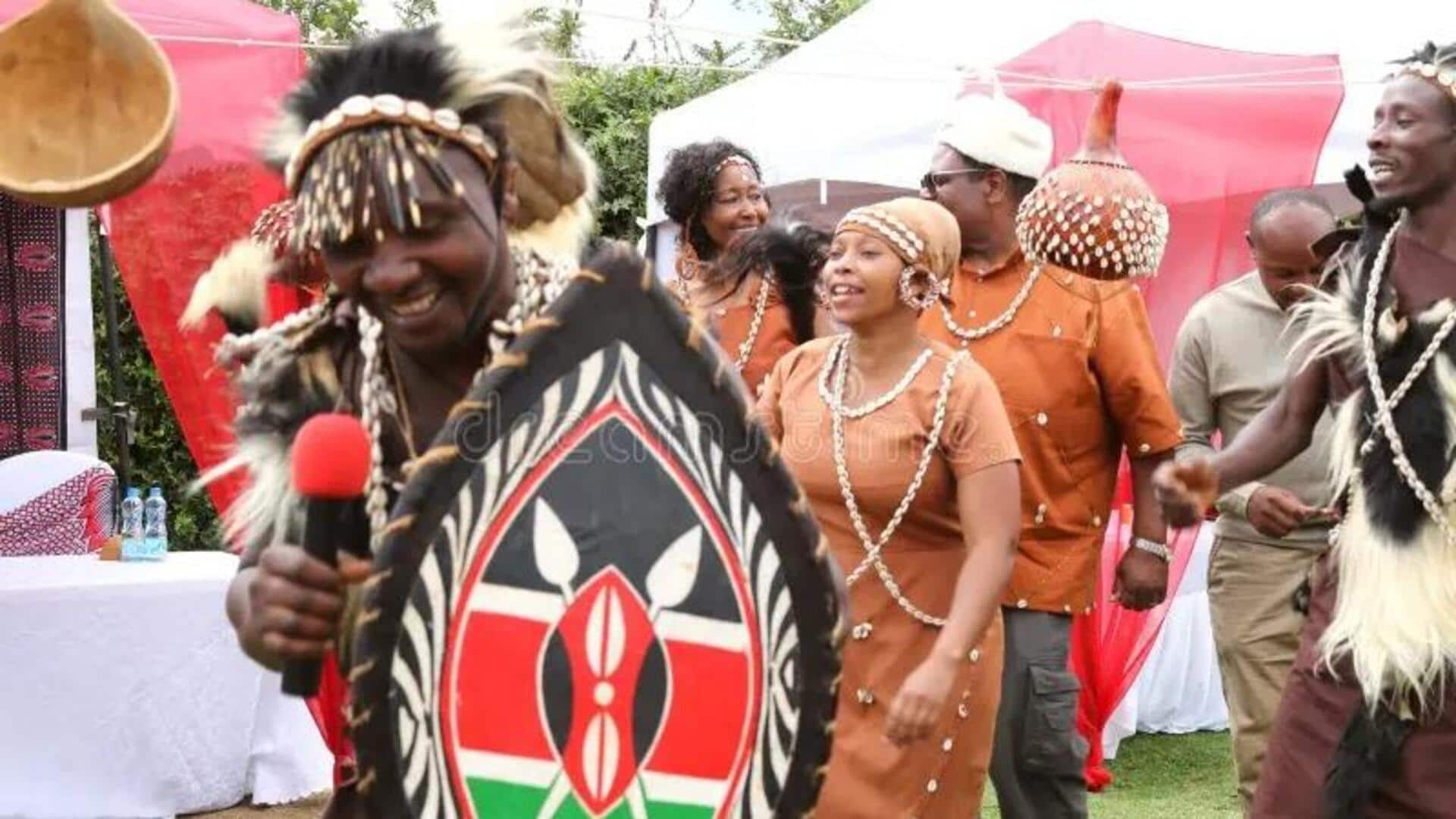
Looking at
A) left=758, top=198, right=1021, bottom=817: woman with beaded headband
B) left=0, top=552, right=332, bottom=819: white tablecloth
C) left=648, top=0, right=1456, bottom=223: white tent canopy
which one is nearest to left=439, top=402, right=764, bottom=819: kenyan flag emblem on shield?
left=758, top=198, right=1021, bottom=817: woman with beaded headband

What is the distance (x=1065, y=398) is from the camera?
520 cm

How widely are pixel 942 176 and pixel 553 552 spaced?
3.16 metres

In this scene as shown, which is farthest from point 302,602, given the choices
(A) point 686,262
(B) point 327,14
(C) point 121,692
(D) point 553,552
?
(B) point 327,14

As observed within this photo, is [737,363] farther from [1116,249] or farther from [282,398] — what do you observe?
[282,398]

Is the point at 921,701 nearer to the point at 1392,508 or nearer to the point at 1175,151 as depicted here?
the point at 1392,508

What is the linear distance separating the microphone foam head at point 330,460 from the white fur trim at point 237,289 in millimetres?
1638

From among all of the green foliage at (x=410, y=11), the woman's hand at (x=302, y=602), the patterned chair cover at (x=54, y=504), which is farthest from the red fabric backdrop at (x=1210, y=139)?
the green foliage at (x=410, y=11)

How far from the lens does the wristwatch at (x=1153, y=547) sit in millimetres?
5391

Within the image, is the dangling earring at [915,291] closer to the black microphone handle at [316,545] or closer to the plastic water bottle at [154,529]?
the black microphone handle at [316,545]

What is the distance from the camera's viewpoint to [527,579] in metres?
2.54

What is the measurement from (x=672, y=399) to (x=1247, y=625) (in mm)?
3922

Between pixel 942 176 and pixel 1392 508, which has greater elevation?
pixel 942 176

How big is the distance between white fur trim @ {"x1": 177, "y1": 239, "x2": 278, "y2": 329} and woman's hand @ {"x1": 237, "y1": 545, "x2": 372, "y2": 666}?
150cm

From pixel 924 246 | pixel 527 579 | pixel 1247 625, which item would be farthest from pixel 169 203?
pixel 527 579
